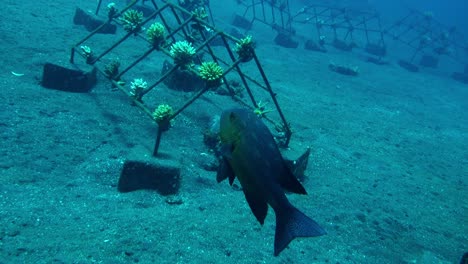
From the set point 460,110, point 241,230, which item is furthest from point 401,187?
point 460,110

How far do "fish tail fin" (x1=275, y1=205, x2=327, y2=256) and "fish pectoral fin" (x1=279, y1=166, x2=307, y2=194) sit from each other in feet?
0.40

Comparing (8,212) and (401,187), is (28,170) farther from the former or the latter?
(401,187)

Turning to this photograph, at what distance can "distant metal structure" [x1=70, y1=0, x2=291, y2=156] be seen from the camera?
6785 mm

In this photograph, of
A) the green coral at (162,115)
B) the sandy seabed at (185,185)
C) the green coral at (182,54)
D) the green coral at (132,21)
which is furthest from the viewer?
the green coral at (132,21)

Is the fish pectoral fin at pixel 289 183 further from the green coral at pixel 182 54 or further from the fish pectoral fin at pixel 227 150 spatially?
the green coral at pixel 182 54

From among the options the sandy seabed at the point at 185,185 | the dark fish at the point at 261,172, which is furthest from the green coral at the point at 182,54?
the dark fish at the point at 261,172

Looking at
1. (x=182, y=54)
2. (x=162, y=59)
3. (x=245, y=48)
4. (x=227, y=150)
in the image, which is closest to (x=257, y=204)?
(x=227, y=150)

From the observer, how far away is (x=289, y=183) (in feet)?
7.45

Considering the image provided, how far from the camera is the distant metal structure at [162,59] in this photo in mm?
6785

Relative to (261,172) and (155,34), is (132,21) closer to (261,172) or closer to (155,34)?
(155,34)

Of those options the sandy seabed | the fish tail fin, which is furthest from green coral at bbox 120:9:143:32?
the fish tail fin

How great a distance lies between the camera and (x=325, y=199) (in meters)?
6.25

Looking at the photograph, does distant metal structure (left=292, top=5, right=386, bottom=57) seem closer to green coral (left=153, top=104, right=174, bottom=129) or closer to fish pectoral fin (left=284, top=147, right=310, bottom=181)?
fish pectoral fin (left=284, top=147, right=310, bottom=181)

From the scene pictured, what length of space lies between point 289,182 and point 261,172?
0.73ft
